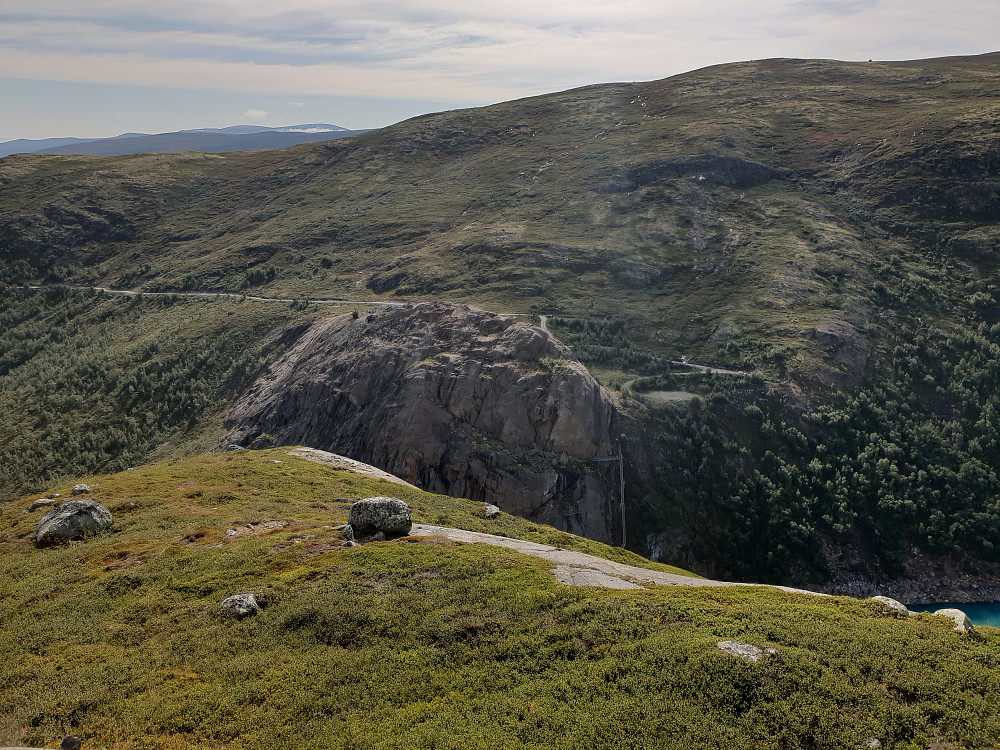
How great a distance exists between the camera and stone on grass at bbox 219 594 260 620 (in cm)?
2295

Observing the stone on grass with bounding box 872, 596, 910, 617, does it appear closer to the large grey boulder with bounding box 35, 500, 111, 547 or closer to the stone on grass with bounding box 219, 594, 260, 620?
the stone on grass with bounding box 219, 594, 260, 620

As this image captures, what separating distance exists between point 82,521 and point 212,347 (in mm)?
70514

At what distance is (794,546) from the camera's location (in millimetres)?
61656

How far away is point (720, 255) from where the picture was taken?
106 meters

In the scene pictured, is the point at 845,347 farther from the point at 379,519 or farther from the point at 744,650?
the point at 744,650

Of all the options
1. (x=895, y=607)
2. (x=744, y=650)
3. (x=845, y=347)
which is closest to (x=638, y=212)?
(x=845, y=347)

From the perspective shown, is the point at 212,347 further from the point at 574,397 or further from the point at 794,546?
the point at 794,546

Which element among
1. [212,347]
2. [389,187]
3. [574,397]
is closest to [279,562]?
[574,397]

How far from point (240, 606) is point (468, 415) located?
146ft

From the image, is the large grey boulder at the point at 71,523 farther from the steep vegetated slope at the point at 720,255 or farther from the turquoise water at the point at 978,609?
the turquoise water at the point at 978,609

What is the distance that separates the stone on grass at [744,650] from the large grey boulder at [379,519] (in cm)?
1849

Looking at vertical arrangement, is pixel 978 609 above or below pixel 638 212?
below

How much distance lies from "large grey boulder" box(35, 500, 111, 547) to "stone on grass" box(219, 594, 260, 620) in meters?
15.5

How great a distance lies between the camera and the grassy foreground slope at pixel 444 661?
50.0 feet
